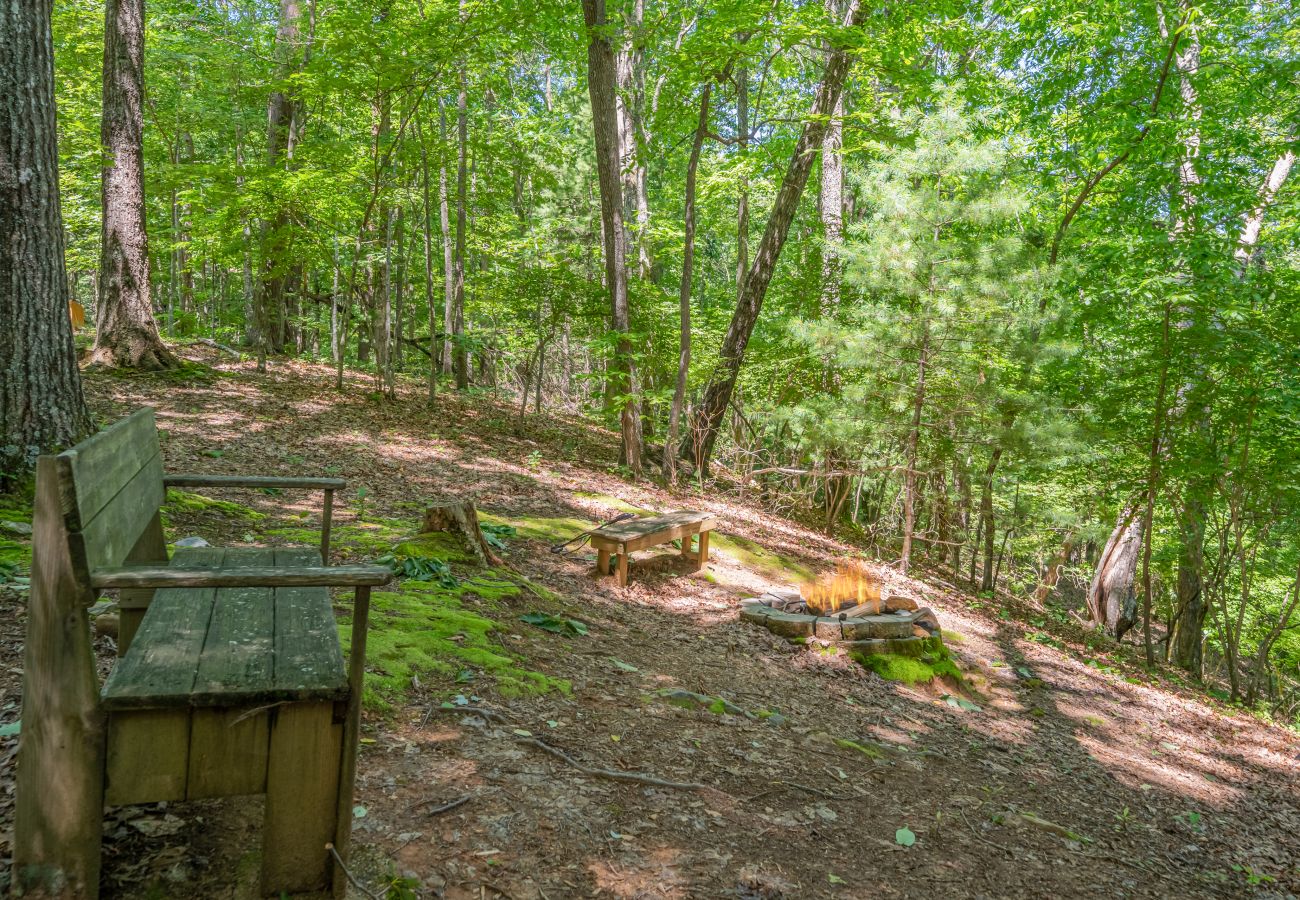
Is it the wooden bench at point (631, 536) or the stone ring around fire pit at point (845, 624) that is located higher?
the wooden bench at point (631, 536)

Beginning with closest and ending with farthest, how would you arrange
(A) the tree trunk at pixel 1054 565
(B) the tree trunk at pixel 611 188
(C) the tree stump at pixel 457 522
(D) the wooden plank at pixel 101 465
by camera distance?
(D) the wooden plank at pixel 101 465 < (C) the tree stump at pixel 457 522 < (B) the tree trunk at pixel 611 188 < (A) the tree trunk at pixel 1054 565

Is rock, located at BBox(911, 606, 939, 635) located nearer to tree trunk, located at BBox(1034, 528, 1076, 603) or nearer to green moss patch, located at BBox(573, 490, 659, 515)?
green moss patch, located at BBox(573, 490, 659, 515)

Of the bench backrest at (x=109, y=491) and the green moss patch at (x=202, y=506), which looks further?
the green moss patch at (x=202, y=506)

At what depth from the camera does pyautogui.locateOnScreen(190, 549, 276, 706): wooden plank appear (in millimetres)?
1798

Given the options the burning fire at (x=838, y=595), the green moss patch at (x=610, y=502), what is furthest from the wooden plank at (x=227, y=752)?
the green moss patch at (x=610, y=502)

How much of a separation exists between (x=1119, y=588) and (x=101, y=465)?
13.5 meters

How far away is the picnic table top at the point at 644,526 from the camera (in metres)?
6.33

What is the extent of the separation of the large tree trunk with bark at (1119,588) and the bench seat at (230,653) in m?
12.5

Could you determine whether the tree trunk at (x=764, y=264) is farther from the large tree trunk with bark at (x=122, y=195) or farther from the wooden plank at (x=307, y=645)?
the wooden plank at (x=307, y=645)

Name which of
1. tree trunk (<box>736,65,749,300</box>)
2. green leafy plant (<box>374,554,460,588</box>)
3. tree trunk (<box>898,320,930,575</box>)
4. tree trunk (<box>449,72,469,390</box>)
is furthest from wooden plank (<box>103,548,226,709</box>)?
tree trunk (<box>736,65,749,300</box>)

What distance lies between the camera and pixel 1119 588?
39.3 feet

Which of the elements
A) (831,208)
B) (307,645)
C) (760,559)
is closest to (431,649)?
(307,645)

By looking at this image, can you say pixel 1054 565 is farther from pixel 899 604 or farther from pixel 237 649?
pixel 237 649

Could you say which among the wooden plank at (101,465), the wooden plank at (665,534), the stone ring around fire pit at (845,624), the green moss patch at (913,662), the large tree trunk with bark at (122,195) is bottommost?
the green moss patch at (913,662)
